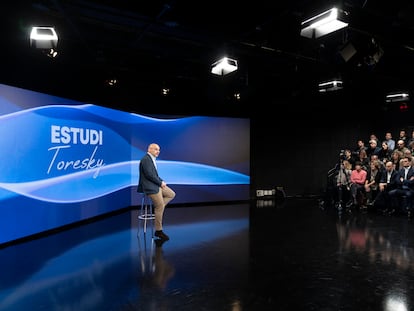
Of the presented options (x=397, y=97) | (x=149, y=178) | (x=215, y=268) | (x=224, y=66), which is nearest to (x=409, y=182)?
(x=397, y=97)

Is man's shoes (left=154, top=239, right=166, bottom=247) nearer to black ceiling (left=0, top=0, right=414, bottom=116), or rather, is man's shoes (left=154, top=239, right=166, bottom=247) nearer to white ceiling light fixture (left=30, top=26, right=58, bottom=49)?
black ceiling (left=0, top=0, right=414, bottom=116)

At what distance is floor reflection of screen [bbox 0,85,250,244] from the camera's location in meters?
4.20

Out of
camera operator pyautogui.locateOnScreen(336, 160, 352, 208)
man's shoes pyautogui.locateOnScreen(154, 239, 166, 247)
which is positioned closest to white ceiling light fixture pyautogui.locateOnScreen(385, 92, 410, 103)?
camera operator pyautogui.locateOnScreen(336, 160, 352, 208)

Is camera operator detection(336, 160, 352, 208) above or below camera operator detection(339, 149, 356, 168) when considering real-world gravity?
below

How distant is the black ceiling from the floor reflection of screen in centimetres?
47

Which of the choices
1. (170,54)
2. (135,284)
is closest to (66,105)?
(170,54)

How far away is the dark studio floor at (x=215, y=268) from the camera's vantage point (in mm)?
2479

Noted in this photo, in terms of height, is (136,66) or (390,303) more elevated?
(136,66)

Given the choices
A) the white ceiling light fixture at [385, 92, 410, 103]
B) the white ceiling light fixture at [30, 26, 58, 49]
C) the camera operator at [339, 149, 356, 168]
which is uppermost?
the white ceiling light fixture at [385, 92, 410, 103]

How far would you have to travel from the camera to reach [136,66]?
6789 mm

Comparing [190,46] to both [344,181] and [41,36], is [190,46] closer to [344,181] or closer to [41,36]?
[41,36]

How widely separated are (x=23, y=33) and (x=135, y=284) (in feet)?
11.9

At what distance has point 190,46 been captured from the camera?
6281mm

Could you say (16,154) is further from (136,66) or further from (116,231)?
(136,66)
